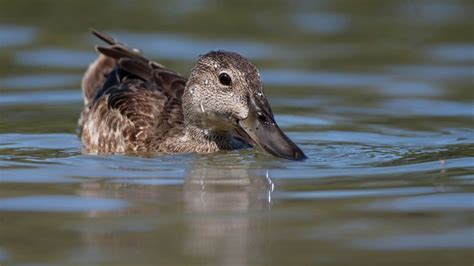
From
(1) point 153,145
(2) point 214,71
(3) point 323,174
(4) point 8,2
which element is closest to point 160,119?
(1) point 153,145

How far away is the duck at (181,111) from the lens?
9211mm

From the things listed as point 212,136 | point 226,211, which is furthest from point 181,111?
point 226,211

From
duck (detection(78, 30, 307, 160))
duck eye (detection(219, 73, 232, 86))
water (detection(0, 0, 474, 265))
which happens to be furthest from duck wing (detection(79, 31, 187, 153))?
duck eye (detection(219, 73, 232, 86))

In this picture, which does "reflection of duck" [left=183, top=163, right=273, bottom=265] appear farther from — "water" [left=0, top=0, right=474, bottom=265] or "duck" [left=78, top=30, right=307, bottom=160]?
"duck" [left=78, top=30, right=307, bottom=160]

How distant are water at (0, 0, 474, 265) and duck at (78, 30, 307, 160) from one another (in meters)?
0.22

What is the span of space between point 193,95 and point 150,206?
2397mm

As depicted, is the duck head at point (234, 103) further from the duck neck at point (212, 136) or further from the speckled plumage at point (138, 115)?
the speckled plumage at point (138, 115)

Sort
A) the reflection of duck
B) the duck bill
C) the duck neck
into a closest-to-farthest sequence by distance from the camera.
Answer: the reflection of duck → the duck bill → the duck neck

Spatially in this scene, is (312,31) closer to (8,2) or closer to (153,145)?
(8,2)

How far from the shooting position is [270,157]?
935cm

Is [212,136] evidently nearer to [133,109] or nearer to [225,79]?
[225,79]

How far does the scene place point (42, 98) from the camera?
490 inches

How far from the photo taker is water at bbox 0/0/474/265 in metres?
6.65

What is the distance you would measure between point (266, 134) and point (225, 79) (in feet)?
1.99
